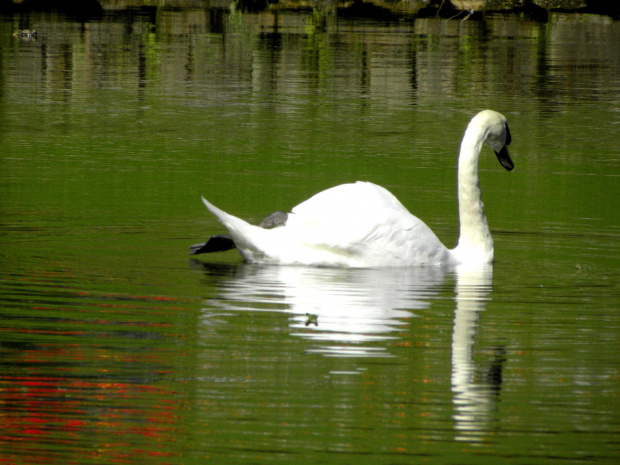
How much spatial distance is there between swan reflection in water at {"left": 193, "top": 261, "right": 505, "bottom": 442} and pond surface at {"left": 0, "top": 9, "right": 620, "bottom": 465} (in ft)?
0.08

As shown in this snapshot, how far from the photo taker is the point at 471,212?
9.32m

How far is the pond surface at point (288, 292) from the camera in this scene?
5055 mm

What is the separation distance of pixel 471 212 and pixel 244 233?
6.16 ft

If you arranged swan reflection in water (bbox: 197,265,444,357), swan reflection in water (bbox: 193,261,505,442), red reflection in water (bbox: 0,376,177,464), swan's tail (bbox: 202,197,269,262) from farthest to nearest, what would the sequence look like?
swan's tail (bbox: 202,197,269,262) < swan reflection in water (bbox: 197,265,444,357) < swan reflection in water (bbox: 193,261,505,442) < red reflection in water (bbox: 0,376,177,464)

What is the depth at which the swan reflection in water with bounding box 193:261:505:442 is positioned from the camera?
18.8 feet

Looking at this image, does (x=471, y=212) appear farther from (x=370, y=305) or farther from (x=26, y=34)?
(x=26, y=34)

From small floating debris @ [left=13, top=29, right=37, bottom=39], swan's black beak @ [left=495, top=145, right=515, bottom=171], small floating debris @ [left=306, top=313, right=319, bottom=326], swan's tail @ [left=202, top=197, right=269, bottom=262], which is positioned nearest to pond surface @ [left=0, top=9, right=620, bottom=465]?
small floating debris @ [left=306, top=313, right=319, bottom=326]

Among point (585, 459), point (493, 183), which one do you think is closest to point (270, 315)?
point (585, 459)

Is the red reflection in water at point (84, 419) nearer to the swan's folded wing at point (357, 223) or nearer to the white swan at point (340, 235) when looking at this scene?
the white swan at point (340, 235)

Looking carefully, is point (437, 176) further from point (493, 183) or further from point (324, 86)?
point (324, 86)

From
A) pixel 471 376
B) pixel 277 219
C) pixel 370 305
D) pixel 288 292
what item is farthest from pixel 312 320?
pixel 277 219

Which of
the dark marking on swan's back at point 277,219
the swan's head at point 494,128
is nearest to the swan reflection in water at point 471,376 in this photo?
the dark marking on swan's back at point 277,219

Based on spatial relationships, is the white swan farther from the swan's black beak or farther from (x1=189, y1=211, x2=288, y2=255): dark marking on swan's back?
the swan's black beak

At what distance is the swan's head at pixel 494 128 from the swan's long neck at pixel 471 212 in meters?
0.04
